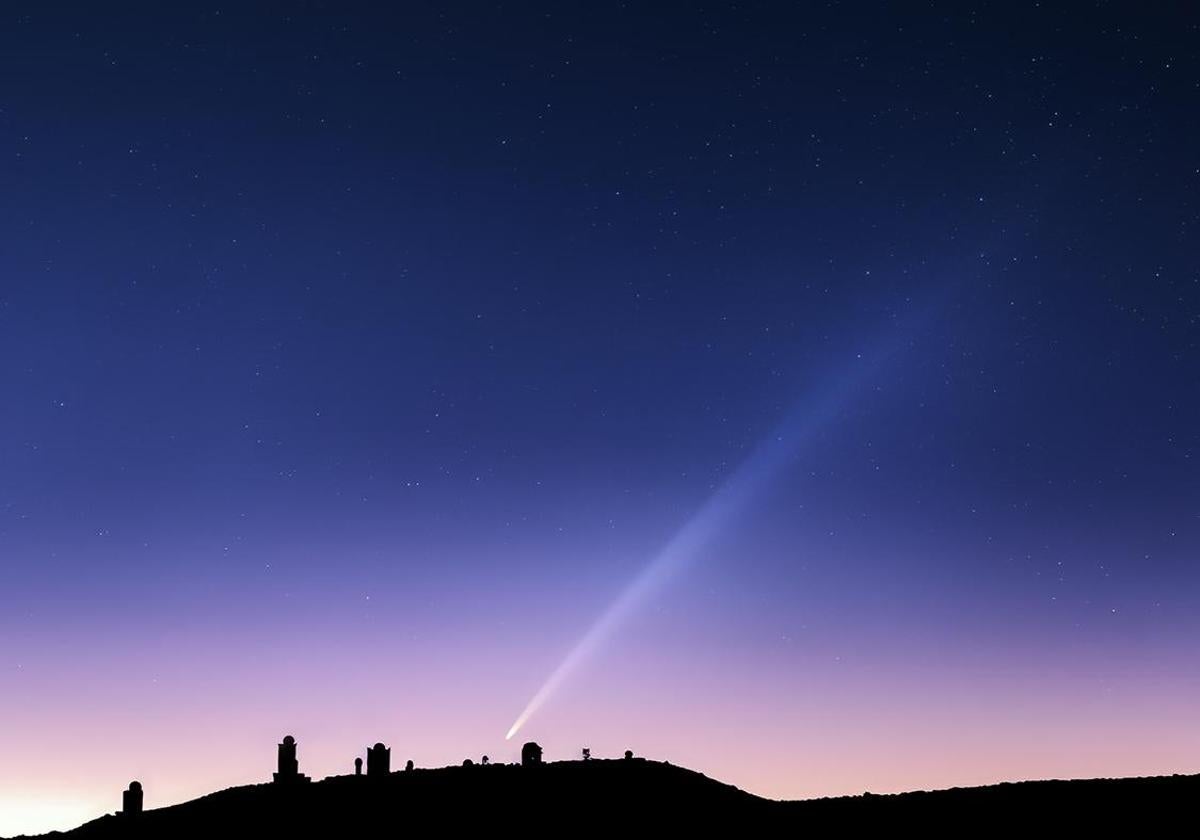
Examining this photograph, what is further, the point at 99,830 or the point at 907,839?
the point at 99,830

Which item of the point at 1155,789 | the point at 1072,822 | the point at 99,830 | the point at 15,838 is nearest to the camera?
the point at 1072,822

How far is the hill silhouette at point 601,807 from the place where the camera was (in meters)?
31.4

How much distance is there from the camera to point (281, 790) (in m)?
35.8

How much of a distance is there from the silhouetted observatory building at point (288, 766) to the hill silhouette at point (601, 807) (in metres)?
0.30

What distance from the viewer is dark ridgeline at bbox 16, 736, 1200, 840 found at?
31.3 m

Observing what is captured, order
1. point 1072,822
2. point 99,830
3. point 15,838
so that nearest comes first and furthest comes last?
point 1072,822
point 99,830
point 15,838

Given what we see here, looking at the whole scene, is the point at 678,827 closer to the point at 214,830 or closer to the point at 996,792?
the point at 996,792

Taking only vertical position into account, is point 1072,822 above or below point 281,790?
below

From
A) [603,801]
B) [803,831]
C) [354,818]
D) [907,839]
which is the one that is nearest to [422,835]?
[354,818]

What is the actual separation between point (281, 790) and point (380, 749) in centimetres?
316

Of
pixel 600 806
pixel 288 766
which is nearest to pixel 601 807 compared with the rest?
pixel 600 806

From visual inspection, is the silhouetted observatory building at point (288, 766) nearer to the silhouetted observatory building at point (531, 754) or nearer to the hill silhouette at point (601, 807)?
the hill silhouette at point (601, 807)

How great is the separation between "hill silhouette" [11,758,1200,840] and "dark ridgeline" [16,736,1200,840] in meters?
0.05

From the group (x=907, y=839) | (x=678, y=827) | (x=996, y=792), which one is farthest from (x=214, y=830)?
(x=996, y=792)
